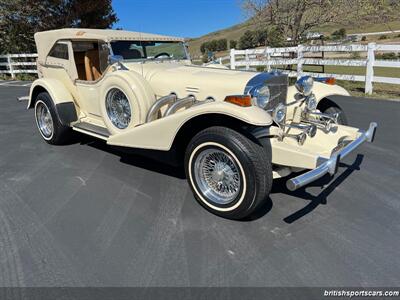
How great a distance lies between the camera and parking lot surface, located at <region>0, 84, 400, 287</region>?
91.3 inches

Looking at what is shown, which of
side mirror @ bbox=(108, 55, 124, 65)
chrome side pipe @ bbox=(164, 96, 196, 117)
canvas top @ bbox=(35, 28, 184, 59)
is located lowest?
chrome side pipe @ bbox=(164, 96, 196, 117)

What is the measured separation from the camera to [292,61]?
11.3 m

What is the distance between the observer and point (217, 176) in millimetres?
3102

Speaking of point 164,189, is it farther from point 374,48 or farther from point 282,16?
point 282,16

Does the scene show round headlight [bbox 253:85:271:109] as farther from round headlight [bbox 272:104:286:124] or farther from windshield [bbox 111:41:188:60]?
windshield [bbox 111:41:188:60]

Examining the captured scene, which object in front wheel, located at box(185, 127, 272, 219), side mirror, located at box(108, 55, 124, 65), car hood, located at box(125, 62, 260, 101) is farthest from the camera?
side mirror, located at box(108, 55, 124, 65)

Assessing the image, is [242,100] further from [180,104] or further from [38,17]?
[38,17]

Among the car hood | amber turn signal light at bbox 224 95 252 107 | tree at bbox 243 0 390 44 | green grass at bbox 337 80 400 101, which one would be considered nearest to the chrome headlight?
the car hood

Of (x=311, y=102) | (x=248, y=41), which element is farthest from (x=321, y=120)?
(x=248, y=41)

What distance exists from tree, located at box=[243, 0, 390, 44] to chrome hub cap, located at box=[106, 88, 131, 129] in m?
11.7

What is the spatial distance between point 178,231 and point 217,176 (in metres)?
0.64

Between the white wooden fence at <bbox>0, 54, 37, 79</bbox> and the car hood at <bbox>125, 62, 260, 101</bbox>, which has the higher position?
the white wooden fence at <bbox>0, 54, 37, 79</bbox>
